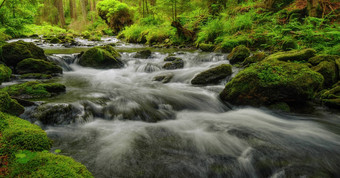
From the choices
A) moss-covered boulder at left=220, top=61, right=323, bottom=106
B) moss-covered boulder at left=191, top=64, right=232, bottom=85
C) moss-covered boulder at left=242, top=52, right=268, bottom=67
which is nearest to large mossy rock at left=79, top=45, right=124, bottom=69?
moss-covered boulder at left=191, top=64, right=232, bottom=85

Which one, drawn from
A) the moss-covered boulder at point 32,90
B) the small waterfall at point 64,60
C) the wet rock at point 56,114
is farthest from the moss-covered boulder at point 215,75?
the small waterfall at point 64,60

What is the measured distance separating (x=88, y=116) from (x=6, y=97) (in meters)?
1.42

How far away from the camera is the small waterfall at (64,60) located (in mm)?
8141

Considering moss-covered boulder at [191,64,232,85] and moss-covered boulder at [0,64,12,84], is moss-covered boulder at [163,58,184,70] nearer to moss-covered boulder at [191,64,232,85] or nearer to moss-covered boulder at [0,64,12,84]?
moss-covered boulder at [191,64,232,85]

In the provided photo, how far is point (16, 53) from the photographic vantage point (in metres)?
6.65

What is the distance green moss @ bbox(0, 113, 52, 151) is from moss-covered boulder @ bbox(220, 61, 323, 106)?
4091 millimetres

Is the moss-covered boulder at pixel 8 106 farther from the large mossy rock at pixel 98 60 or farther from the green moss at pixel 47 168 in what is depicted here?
the large mossy rock at pixel 98 60

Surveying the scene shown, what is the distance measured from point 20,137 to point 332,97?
5871mm

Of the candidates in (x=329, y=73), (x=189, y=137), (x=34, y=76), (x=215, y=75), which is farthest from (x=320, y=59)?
(x=34, y=76)

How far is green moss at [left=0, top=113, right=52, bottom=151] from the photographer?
2.03 metres

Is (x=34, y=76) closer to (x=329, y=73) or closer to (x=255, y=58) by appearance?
(x=255, y=58)

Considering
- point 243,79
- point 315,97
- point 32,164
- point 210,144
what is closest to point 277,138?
point 210,144

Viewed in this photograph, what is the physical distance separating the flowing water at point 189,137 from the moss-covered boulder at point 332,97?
0.23 m

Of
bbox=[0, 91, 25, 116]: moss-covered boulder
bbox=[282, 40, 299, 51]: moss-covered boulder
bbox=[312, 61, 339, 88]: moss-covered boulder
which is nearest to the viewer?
bbox=[0, 91, 25, 116]: moss-covered boulder
